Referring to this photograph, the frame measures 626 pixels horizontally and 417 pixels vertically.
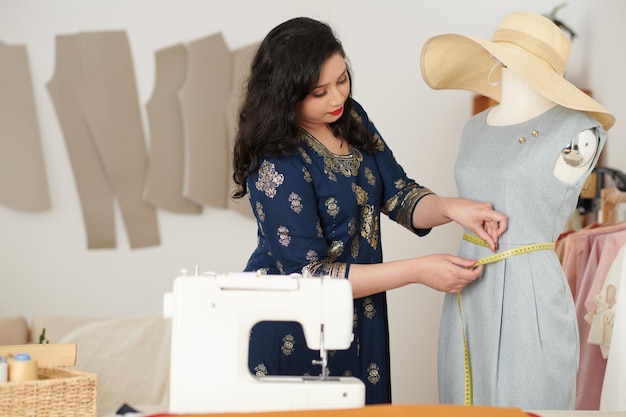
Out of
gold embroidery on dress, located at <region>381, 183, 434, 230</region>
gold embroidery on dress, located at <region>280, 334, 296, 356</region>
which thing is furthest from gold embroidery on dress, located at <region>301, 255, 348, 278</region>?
gold embroidery on dress, located at <region>381, 183, 434, 230</region>

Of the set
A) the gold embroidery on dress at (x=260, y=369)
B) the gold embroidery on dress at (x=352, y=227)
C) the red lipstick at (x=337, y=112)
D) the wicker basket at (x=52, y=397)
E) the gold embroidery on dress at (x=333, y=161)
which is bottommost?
the wicker basket at (x=52, y=397)

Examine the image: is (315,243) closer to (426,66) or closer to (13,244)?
(426,66)

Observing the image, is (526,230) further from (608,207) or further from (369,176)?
(608,207)

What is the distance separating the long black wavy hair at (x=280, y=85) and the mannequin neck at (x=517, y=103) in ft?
1.44

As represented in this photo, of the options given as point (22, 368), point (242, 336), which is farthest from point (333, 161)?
point (22, 368)

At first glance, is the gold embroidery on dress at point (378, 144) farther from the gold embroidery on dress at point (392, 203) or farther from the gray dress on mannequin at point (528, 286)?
the gray dress on mannequin at point (528, 286)

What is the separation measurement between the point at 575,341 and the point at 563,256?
1517mm

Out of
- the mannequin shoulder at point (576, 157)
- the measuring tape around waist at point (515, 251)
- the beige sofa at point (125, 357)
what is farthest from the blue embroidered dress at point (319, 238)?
the beige sofa at point (125, 357)

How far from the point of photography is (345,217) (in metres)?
2.33

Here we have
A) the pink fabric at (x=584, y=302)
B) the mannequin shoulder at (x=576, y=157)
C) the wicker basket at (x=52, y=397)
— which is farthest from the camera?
the pink fabric at (x=584, y=302)

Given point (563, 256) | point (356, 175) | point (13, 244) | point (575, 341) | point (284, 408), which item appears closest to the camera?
point (284, 408)

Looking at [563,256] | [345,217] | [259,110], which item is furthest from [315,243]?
[563,256]

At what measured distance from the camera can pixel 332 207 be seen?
7.61ft

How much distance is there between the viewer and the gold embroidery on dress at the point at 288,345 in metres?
2.36
